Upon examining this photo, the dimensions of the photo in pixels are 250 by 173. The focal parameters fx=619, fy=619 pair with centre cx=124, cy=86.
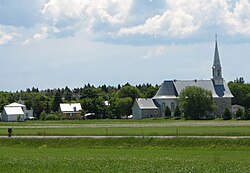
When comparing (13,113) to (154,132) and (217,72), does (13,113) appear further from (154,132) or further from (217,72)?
(154,132)

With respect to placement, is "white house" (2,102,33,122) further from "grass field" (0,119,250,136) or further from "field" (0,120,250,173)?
"field" (0,120,250,173)

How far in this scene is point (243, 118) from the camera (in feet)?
465

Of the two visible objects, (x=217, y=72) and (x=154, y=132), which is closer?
(x=154, y=132)

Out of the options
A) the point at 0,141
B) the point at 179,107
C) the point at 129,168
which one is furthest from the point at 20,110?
the point at 129,168

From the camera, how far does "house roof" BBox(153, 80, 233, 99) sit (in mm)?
193875

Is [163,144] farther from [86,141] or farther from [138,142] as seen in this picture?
[86,141]

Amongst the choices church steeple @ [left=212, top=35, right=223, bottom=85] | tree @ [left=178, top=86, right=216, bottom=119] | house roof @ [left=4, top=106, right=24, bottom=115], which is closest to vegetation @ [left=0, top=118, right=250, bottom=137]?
tree @ [left=178, top=86, right=216, bottom=119]

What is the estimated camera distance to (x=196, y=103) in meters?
160

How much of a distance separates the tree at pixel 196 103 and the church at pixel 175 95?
24061 millimetres

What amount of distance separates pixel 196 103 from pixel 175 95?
34140mm

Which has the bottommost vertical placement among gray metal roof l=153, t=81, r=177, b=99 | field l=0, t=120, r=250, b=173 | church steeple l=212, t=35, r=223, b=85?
field l=0, t=120, r=250, b=173

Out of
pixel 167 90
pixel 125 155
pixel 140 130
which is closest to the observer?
pixel 125 155

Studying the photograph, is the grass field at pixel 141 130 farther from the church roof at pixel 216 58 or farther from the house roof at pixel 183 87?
the church roof at pixel 216 58

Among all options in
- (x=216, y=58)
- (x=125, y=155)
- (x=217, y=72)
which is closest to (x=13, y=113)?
(x=217, y=72)
